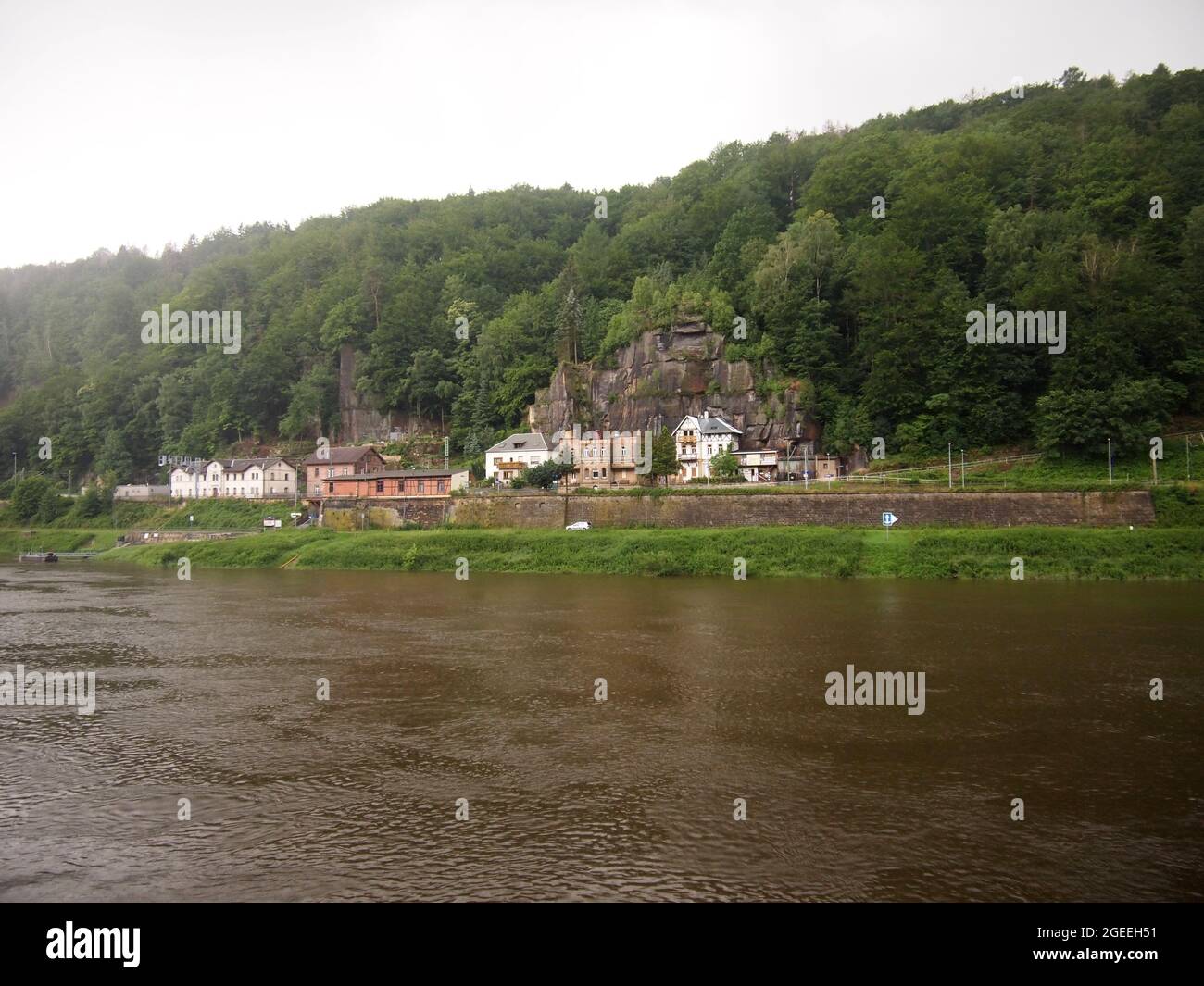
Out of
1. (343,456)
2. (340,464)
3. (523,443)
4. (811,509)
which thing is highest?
(523,443)

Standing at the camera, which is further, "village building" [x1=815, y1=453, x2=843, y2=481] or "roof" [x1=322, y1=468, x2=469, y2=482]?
"roof" [x1=322, y1=468, x2=469, y2=482]

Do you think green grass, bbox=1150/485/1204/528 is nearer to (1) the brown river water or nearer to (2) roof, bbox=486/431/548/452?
(1) the brown river water

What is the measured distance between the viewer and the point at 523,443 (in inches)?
2721

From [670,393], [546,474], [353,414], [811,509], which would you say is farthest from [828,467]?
[353,414]

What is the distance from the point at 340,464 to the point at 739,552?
44053 mm

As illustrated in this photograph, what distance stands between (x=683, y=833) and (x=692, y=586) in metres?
28.0

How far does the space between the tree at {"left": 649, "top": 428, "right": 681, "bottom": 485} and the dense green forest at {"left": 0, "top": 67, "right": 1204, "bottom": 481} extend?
34.8ft

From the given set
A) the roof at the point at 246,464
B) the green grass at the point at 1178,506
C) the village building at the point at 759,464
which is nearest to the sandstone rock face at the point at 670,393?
the village building at the point at 759,464

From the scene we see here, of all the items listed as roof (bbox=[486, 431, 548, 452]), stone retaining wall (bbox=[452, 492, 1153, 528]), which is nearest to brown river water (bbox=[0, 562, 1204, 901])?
stone retaining wall (bbox=[452, 492, 1153, 528])

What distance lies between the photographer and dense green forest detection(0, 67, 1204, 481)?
188 feet

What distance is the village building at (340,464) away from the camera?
7281 centimetres

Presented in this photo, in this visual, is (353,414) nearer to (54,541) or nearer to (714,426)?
(54,541)

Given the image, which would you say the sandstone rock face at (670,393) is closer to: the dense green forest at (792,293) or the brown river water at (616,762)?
A: the dense green forest at (792,293)
